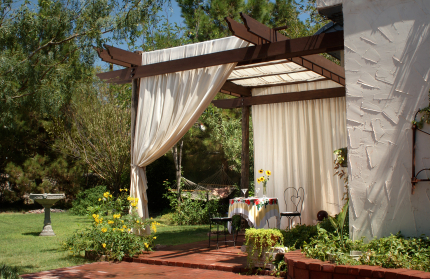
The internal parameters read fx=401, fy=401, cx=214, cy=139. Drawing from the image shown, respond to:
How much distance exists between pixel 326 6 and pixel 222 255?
3.67m

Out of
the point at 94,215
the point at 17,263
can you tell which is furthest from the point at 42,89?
the point at 17,263

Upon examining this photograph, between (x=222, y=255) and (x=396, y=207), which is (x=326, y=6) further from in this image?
(x=222, y=255)

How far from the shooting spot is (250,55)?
5.48 meters

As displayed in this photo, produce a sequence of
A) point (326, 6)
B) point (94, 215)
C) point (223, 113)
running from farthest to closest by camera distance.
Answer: point (223, 113), point (94, 215), point (326, 6)

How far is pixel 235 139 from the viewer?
1268 centimetres

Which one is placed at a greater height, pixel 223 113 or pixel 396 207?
pixel 223 113

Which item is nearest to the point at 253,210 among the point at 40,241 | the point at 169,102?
the point at 169,102

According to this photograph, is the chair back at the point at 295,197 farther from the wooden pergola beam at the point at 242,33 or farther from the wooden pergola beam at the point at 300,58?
the wooden pergola beam at the point at 242,33

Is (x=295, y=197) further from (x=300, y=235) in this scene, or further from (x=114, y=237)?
(x=114, y=237)

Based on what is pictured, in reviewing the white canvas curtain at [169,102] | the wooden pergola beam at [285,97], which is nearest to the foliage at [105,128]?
the wooden pergola beam at [285,97]

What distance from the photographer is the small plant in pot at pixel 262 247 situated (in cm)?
479

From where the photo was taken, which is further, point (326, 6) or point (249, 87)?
point (249, 87)

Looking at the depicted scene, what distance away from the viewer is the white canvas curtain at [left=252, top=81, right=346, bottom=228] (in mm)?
8242

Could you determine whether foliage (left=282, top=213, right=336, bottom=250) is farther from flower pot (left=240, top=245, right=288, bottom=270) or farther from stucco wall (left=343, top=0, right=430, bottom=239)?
stucco wall (left=343, top=0, right=430, bottom=239)
